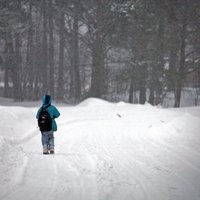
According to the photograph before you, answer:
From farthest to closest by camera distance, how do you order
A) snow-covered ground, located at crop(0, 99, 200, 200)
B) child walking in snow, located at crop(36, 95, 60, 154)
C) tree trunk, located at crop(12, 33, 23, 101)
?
1. tree trunk, located at crop(12, 33, 23, 101)
2. child walking in snow, located at crop(36, 95, 60, 154)
3. snow-covered ground, located at crop(0, 99, 200, 200)

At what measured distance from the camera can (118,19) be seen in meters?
28.4

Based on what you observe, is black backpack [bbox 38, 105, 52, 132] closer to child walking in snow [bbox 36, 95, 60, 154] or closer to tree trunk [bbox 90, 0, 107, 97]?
child walking in snow [bbox 36, 95, 60, 154]

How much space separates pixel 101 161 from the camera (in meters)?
8.62

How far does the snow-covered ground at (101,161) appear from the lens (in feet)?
21.1

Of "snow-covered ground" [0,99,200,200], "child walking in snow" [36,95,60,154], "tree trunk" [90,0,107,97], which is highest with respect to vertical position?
"tree trunk" [90,0,107,97]

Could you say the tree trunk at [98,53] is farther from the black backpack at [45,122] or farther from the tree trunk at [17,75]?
the black backpack at [45,122]

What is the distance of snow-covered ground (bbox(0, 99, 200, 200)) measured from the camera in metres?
6.43

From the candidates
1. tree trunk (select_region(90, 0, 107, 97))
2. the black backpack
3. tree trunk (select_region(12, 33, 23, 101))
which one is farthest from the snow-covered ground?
tree trunk (select_region(12, 33, 23, 101))

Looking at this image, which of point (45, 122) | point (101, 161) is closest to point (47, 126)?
point (45, 122)

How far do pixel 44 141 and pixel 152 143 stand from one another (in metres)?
3.93

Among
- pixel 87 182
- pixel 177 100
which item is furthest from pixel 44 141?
pixel 177 100

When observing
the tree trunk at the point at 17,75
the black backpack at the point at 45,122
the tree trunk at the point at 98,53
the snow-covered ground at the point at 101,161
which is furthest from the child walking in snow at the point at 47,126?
the tree trunk at the point at 17,75

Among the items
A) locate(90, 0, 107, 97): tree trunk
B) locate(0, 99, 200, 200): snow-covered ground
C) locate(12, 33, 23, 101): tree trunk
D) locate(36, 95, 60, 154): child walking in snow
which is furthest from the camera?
locate(12, 33, 23, 101): tree trunk

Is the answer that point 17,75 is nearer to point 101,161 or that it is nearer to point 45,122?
point 45,122
